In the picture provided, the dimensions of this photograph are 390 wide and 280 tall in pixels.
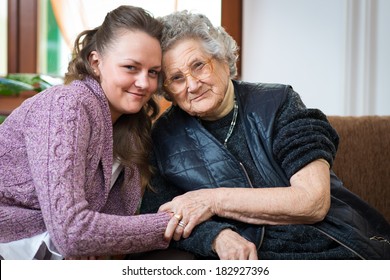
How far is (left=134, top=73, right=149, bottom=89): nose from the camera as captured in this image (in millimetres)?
1906

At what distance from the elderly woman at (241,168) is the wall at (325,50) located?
1.79 meters

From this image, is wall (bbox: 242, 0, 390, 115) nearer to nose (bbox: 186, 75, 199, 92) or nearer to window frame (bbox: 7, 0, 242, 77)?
window frame (bbox: 7, 0, 242, 77)

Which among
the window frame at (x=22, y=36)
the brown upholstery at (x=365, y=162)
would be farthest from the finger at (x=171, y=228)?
the window frame at (x=22, y=36)

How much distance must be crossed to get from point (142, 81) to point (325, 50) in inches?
94.4

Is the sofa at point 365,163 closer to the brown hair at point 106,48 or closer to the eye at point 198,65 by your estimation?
the eye at point 198,65

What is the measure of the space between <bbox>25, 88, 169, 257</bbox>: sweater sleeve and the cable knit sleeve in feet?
1.64

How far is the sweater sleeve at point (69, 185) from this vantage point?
1.62m

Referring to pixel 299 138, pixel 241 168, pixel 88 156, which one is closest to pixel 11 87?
pixel 88 156

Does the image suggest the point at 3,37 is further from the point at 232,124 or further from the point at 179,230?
the point at 179,230

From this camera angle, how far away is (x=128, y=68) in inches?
74.5

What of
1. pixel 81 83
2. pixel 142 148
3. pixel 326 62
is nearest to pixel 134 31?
pixel 81 83

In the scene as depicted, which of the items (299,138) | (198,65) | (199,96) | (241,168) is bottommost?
(241,168)
